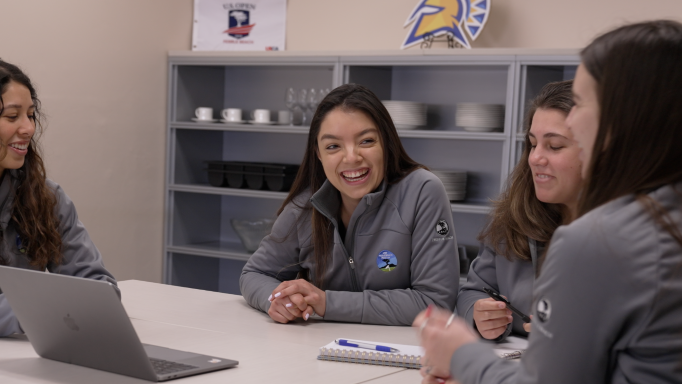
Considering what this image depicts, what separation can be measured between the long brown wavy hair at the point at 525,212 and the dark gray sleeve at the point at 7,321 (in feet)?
3.94

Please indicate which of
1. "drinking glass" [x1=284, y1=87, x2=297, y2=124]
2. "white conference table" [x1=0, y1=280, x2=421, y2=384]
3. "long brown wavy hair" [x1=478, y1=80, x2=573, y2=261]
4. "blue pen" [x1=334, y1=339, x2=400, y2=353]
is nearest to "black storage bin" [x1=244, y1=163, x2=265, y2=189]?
"drinking glass" [x1=284, y1=87, x2=297, y2=124]

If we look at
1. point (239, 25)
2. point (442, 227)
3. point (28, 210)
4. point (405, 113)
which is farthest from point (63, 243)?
point (239, 25)

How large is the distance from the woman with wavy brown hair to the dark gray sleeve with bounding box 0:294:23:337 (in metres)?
0.33

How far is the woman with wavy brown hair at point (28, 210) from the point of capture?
205 centimetres

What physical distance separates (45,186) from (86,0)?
2.21m

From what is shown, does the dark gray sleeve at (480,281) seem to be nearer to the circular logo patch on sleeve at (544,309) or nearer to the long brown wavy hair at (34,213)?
the circular logo patch on sleeve at (544,309)

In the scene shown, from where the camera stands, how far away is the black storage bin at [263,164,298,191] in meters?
4.20

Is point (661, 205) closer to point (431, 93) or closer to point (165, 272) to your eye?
point (431, 93)

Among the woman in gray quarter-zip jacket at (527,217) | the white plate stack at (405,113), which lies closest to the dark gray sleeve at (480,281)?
the woman in gray quarter-zip jacket at (527,217)

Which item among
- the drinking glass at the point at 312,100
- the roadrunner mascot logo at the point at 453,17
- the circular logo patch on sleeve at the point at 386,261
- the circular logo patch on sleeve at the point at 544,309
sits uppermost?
the roadrunner mascot logo at the point at 453,17

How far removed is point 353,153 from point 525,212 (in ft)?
1.75

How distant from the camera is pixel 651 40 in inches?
35.4

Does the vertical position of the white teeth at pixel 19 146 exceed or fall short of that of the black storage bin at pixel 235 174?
it exceeds it

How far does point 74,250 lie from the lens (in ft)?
7.01
